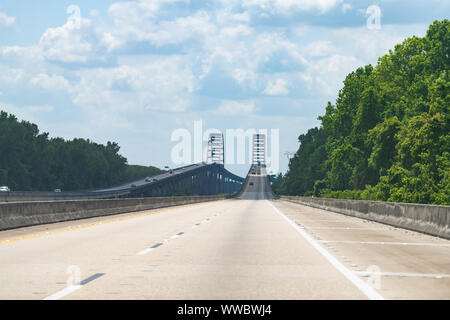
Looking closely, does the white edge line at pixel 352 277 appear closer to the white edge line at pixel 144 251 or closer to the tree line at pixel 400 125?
the white edge line at pixel 144 251

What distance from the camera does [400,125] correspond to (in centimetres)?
6938

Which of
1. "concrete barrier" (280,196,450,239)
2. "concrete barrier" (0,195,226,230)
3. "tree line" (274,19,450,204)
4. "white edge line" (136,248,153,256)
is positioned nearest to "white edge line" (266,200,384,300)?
"white edge line" (136,248,153,256)

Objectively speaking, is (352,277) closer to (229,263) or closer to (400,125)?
(229,263)

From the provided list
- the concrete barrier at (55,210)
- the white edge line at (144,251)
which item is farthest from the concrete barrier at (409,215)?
the concrete barrier at (55,210)

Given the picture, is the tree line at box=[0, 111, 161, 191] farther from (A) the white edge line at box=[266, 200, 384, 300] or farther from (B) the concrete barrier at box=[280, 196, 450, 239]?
(A) the white edge line at box=[266, 200, 384, 300]

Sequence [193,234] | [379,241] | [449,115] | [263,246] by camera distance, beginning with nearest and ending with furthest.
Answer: [263,246] → [379,241] → [193,234] → [449,115]

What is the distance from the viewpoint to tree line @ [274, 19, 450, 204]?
55594mm

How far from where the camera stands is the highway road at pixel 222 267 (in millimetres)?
9508

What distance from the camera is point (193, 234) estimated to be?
21781 millimetres

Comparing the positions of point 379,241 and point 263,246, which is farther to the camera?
point 379,241

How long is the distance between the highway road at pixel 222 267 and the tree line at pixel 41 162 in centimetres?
12085
